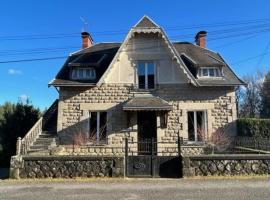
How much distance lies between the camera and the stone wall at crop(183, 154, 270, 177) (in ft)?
41.8

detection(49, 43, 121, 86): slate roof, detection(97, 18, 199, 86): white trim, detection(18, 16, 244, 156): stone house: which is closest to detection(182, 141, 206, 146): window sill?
detection(18, 16, 244, 156): stone house

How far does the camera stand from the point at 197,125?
18484 millimetres

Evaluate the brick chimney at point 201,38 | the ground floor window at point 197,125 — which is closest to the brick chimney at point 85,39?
the brick chimney at point 201,38

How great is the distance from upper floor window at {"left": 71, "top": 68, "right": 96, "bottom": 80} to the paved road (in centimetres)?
822

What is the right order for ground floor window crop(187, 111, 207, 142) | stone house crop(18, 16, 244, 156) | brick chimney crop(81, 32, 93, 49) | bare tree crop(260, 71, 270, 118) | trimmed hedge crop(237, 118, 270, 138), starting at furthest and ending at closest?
bare tree crop(260, 71, 270, 118) → brick chimney crop(81, 32, 93, 49) → ground floor window crop(187, 111, 207, 142) → stone house crop(18, 16, 244, 156) → trimmed hedge crop(237, 118, 270, 138)

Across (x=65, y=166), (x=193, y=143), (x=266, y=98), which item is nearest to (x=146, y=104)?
(x=193, y=143)

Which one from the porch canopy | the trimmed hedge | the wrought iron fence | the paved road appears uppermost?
the porch canopy

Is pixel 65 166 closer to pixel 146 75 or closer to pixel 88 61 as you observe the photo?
pixel 146 75

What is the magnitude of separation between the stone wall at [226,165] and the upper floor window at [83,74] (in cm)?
867

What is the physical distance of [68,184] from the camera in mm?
11609

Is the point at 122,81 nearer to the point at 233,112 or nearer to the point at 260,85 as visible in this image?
the point at 233,112

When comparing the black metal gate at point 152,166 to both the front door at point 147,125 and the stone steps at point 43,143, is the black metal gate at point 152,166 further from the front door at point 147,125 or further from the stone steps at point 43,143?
the front door at point 147,125

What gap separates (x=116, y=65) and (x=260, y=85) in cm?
3703

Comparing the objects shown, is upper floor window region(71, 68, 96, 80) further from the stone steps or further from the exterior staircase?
the stone steps
